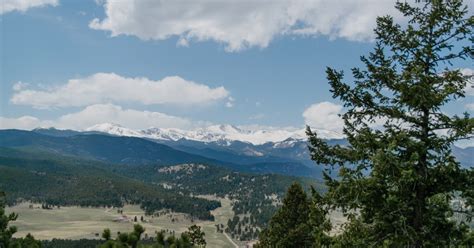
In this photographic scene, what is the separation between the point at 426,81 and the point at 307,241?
2955cm

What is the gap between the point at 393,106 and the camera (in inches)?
785

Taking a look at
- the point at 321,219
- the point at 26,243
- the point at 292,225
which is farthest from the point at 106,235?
the point at 292,225

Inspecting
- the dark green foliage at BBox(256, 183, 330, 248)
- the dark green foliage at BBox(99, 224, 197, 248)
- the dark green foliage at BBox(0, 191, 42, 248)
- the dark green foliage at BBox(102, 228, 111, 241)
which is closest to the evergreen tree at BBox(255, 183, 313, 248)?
the dark green foliage at BBox(256, 183, 330, 248)

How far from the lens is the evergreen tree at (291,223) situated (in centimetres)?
4416

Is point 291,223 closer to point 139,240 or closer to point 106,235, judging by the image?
point 139,240

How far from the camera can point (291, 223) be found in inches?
1850

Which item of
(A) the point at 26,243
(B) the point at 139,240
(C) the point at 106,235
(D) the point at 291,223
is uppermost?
(C) the point at 106,235

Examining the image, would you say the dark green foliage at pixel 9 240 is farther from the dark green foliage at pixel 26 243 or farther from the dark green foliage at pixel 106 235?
the dark green foliage at pixel 106 235

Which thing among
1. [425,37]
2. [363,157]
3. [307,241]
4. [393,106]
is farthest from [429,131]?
[307,241]

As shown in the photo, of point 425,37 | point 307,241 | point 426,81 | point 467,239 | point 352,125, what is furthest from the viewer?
point 307,241

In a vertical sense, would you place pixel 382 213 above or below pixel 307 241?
above

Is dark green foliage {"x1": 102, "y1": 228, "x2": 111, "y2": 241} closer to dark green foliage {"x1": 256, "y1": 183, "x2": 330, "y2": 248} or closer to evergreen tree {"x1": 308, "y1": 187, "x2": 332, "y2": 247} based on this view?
evergreen tree {"x1": 308, "y1": 187, "x2": 332, "y2": 247}

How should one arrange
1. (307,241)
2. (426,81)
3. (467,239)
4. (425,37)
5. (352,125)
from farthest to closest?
(307,241), (352,125), (425,37), (426,81), (467,239)

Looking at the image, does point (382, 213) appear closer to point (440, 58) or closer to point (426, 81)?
point (426, 81)
